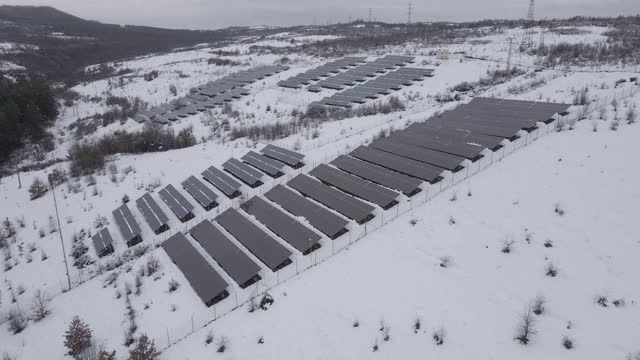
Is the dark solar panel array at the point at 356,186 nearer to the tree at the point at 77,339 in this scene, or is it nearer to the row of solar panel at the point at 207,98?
the tree at the point at 77,339

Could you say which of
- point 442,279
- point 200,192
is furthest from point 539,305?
point 200,192

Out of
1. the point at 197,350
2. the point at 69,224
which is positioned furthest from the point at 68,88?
the point at 197,350

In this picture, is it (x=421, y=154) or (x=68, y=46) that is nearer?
(x=421, y=154)

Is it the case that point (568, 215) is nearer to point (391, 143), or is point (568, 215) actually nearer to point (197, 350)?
point (391, 143)

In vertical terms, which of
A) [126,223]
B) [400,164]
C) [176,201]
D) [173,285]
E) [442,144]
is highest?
[442,144]

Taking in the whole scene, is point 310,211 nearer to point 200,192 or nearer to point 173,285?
point 173,285

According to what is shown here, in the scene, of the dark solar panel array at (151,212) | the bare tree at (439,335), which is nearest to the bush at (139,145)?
the dark solar panel array at (151,212)
